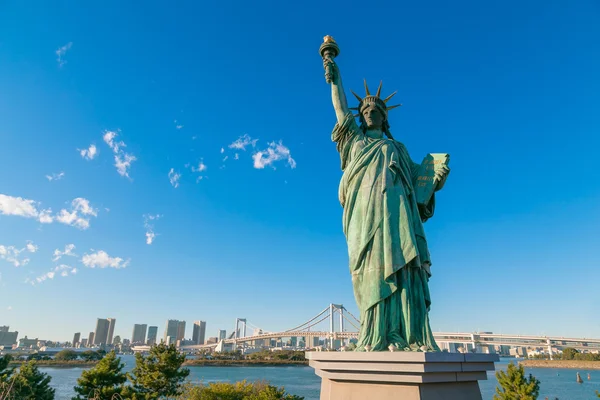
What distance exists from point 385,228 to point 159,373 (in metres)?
14.2

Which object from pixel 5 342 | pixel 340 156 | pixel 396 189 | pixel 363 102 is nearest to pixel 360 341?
pixel 396 189

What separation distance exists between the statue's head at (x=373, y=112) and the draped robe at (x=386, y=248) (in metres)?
0.50

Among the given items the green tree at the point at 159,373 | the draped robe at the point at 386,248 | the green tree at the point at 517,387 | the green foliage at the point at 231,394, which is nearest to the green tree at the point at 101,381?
the green tree at the point at 159,373

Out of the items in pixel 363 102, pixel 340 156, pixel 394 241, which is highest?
pixel 363 102

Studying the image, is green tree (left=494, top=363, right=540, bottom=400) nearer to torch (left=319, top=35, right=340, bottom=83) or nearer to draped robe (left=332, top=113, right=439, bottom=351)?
draped robe (left=332, top=113, right=439, bottom=351)

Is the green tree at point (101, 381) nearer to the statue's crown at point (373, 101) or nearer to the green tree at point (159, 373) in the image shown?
the green tree at point (159, 373)

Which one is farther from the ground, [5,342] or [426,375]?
[426,375]

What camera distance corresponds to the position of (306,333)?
5625 cm

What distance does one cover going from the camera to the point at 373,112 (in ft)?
15.9

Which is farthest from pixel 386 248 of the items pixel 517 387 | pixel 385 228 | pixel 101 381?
pixel 101 381

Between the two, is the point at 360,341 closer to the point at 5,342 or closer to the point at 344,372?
the point at 344,372

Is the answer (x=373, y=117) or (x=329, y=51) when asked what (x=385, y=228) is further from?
(x=329, y=51)

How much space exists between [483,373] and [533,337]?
178 feet

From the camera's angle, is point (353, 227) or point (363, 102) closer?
point (353, 227)
